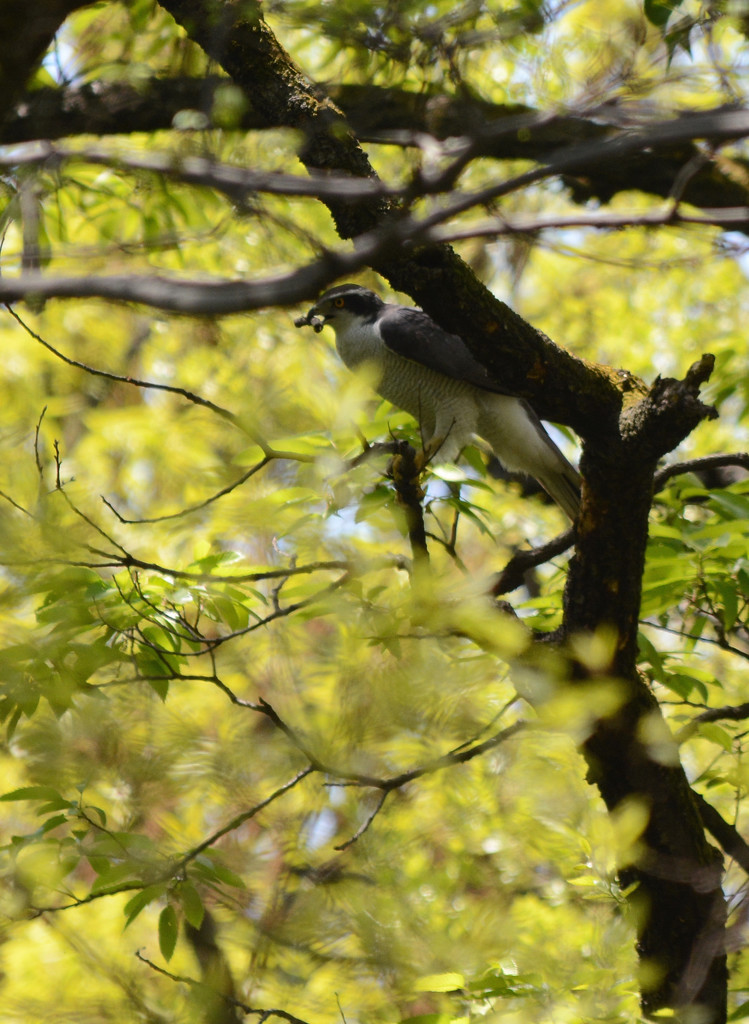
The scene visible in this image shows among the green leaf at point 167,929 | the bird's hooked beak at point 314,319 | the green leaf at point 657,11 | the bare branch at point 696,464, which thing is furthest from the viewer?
the bird's hooked beak at point 314,319

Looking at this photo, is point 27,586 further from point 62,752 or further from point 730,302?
point 730,302

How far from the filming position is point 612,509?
2.52 metres

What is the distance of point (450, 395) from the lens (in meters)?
4.02

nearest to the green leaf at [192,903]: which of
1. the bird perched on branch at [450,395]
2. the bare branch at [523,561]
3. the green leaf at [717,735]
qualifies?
the bare branch at [523,561]

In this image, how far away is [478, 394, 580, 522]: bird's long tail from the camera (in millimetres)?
3906

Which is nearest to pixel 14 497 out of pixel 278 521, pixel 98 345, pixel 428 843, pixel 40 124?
pixel 278 521

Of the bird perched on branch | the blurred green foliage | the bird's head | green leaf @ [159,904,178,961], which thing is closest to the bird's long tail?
the bird perched on branch

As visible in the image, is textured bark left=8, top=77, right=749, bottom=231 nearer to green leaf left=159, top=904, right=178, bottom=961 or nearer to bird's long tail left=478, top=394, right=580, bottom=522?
bird's long tail left=478, top=394, right=580, bottom=522

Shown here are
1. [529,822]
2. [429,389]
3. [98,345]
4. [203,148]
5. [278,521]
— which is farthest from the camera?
[98,345]

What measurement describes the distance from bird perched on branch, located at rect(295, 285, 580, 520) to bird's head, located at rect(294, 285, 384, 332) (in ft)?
0.03

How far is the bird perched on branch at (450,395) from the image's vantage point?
12.9 ft

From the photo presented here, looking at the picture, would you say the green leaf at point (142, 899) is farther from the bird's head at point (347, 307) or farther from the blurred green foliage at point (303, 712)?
the bird's head at point (347, 307)

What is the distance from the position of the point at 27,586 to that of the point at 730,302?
31.6 feet

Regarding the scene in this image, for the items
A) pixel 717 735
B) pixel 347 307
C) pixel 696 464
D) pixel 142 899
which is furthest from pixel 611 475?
pixel 347 307
